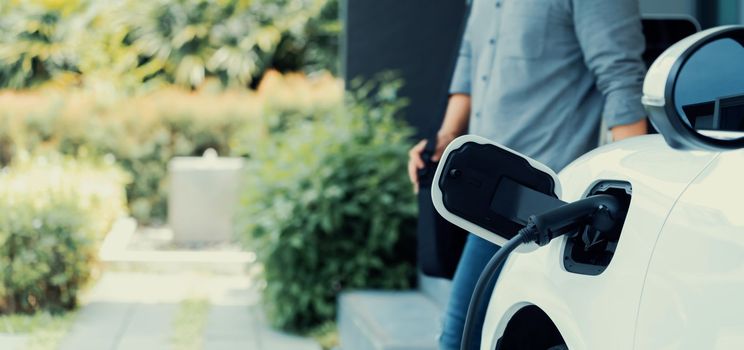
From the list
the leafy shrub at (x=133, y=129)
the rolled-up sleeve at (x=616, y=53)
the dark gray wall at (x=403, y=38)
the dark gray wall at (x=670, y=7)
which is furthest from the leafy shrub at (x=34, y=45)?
the rolled-up sleeve at (x=616, y=53)

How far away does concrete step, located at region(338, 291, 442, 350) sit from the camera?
167 inches

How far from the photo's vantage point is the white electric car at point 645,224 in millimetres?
1283

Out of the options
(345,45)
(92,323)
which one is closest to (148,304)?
(92,323)

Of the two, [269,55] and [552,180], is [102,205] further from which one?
[269,55]

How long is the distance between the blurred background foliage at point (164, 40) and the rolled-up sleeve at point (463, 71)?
44.8 ft

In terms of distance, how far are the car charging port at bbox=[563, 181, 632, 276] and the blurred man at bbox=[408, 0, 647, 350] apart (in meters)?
0.72

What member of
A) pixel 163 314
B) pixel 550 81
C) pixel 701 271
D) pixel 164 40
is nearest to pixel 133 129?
pixel 163 314

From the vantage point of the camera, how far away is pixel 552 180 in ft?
5.73

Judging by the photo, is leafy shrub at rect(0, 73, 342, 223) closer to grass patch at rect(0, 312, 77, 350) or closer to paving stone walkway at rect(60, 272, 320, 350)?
paving stone walkway at rect(60, 272, 320, 350)

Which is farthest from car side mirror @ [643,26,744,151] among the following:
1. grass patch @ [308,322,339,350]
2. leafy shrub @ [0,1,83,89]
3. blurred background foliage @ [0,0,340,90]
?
leafy shrub @ [0,1,83,89]

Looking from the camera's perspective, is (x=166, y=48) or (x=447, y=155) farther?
(x=166, y=48)

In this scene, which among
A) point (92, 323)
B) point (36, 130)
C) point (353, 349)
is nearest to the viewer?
point (353, 349)

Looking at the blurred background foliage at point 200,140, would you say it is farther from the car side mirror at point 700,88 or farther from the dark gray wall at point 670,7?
the car side mirror at point 700,88

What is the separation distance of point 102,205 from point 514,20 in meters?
4.92
